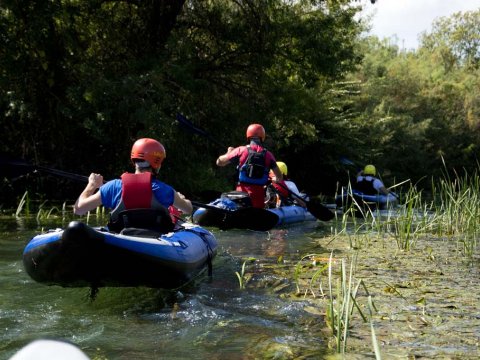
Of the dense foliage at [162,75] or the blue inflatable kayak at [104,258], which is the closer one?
the blue inflatable kayak at [104,258]

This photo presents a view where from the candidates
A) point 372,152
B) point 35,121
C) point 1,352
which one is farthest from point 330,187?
point 1,352

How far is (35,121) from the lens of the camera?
41.5ft

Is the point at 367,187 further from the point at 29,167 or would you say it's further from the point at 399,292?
the point at 399,292

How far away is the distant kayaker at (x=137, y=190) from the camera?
4824 millimetres

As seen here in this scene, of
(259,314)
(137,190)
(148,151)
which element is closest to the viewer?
(259,314)

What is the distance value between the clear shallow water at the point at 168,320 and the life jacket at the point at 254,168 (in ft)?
9.54

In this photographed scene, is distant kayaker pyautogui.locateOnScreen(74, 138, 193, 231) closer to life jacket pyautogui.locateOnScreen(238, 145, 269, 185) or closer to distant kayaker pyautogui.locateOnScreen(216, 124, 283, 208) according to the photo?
distant kayaker pyautogui.locateOnScreen(216, 124, 283, 208)

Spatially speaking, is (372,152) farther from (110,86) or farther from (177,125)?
(110,86)

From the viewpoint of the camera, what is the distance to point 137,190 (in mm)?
4828

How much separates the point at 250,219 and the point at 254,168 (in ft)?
3.37

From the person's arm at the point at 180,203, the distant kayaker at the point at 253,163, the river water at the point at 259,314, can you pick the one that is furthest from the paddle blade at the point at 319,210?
the person's arm at the point at 180,203

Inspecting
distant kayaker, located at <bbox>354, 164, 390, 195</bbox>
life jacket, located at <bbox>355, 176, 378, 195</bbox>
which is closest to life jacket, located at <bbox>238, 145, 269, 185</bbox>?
distant kayaker, located at <bbox>354, 164, 390, 195</bbox>

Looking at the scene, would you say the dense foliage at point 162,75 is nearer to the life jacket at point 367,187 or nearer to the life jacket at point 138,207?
the life jacket at point 367,187

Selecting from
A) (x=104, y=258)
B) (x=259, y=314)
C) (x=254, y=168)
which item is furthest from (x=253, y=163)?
(x=104, y=258)
